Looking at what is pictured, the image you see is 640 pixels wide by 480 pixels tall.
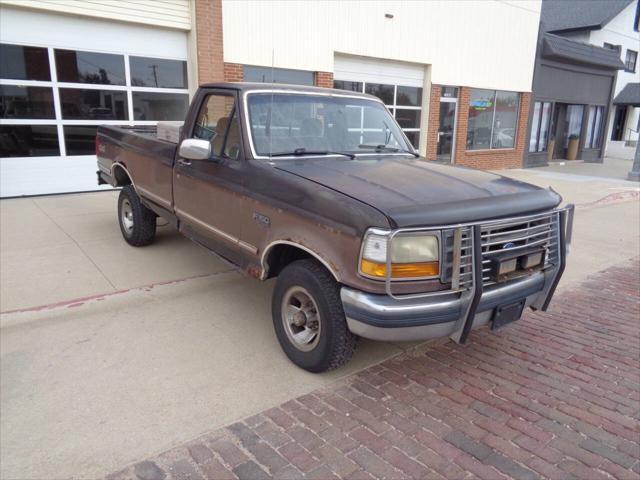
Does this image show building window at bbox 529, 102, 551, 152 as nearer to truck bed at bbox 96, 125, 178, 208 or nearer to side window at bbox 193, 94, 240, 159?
truck bed at bbox 96, 125, 178, 208

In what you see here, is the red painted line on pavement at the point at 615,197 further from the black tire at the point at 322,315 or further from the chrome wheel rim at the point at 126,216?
the black tire at the point at 322,315

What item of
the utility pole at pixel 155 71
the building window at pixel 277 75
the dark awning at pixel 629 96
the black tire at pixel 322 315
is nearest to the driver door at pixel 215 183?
the black tire at pixel 322 315

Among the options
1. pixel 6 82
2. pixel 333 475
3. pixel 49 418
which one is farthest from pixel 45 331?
pixel 6 82

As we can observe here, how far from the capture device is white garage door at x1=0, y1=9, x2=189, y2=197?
8.77 m

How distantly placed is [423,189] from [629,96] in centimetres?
3085

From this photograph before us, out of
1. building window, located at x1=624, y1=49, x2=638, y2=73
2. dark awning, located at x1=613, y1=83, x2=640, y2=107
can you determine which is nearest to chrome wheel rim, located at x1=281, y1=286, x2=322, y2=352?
dark awning, located at x1=613, y1=83, x2=640, y2=107

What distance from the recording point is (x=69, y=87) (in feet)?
30.5

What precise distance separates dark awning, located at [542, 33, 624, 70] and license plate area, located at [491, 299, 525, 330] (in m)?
17.7

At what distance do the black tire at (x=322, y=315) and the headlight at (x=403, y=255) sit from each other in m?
0.38

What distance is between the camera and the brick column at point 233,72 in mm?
10453

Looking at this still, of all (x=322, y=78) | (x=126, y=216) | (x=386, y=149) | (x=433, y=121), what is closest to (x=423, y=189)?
(x=386, y=149)

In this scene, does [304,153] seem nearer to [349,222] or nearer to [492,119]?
[349,222]

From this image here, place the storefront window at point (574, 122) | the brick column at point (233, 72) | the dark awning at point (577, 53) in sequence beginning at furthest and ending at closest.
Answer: the storefront window at point (574, 122) → the dark awning at point (577, 53) → the brick column at point (233, 72)

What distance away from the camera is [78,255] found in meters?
5.98
